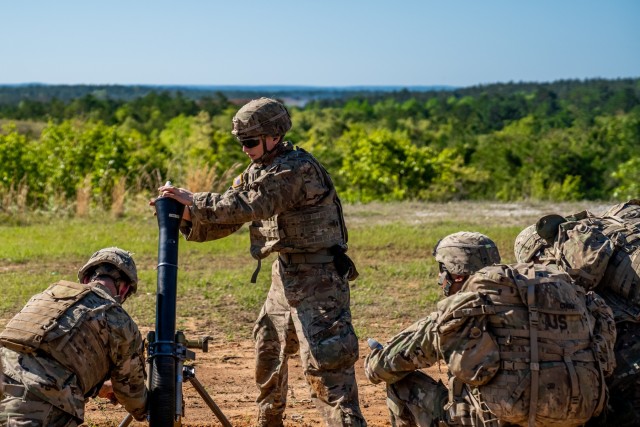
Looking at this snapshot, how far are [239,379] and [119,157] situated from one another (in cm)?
1128

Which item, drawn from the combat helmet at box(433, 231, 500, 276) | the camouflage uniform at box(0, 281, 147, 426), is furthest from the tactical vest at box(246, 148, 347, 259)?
the camouflage uniform at box(0, 281, 147, 426)

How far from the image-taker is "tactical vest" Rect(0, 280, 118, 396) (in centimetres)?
446

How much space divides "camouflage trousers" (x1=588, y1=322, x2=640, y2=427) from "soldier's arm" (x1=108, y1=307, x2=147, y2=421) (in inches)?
86.8

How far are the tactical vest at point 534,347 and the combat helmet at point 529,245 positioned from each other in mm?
927

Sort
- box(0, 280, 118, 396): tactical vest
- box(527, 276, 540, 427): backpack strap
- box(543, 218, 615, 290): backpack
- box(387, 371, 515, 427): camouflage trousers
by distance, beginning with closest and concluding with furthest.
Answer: box(527, 276, 540, 427): backpack strap, box(0, 280, 118, 396): tactical vest, box(387, 371, 515, 427): camouflage trousers, box(543, 218, 615, 290): backpack

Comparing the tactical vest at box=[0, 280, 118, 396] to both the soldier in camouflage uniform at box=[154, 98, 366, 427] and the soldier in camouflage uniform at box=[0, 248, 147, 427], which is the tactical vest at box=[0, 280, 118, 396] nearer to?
the soldier in camouflage uniform at box=[0, 248, 147, 427]

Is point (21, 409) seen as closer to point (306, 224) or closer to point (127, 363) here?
point (127, 363)

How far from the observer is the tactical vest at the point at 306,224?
5422mm

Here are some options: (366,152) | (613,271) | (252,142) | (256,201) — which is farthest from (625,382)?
(366,152)

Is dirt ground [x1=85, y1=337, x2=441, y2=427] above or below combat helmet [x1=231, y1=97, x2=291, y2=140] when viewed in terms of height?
below

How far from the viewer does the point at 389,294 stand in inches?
391

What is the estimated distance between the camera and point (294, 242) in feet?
17.9

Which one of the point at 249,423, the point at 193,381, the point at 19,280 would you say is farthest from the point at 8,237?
the point at 193,381

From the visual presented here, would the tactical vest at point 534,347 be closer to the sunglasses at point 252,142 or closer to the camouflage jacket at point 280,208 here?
the camouflage jacket at point 280,208
